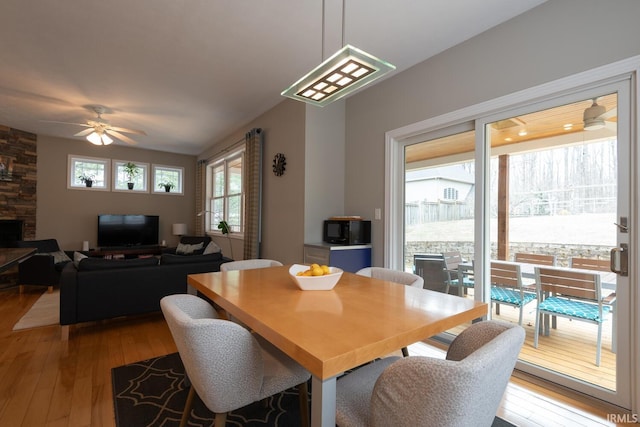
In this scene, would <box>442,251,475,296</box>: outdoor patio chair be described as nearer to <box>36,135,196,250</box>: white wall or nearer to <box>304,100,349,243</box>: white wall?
<box>304,100,349,243</box>: white wall

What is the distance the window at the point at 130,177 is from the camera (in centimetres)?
652

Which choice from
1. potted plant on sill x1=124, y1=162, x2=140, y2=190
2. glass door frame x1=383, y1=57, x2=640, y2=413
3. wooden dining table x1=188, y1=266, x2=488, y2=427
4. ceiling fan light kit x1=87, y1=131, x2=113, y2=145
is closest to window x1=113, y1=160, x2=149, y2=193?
potted plant on sill x1=124, y1=162, x2=140, y2=190

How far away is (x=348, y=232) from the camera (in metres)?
3.38

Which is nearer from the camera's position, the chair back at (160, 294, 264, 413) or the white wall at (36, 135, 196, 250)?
the chair back at (160, 294, 264, 413)

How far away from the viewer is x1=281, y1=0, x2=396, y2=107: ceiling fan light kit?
1.32 metres

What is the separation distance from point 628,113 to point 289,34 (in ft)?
7.94

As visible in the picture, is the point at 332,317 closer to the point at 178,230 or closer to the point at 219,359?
the point at 219,359

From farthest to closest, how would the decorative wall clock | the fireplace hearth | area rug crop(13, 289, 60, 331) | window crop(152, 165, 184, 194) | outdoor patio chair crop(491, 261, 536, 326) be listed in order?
1. window crop(152, 165, 184, 194)
2. the fireplace hearth
3. the decorative wall clock
4. area rug crop(13, 289, 60, 331)
5. outdoor patio chair crop(491, 261, 536, 326)

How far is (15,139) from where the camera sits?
210 inches

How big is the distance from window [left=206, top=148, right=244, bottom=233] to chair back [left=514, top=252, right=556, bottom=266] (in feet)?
13.4

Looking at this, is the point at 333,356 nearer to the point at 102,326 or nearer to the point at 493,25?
the point at 493,25

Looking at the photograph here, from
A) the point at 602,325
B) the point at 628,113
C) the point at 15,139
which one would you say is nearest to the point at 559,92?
the point at 628,113

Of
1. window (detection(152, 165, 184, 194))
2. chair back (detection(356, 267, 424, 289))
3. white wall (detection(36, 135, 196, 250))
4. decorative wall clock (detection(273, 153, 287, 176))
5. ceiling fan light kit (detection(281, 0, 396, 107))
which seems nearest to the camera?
ceiling fan light kit (detection(281, 0, 396, 107))

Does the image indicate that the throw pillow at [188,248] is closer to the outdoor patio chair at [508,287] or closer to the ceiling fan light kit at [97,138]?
the ceiling fan light kit at [97,138]
